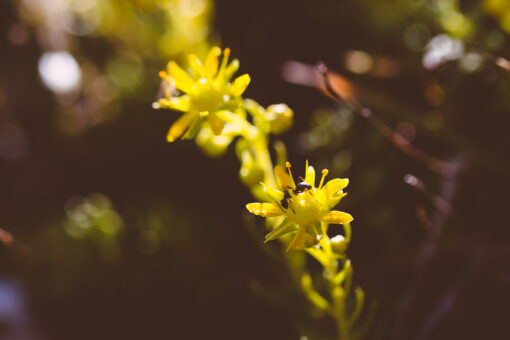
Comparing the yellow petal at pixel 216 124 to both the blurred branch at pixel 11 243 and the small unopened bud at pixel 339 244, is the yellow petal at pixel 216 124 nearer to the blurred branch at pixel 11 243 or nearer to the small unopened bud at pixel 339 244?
the small unopened bud at pixel 339 244

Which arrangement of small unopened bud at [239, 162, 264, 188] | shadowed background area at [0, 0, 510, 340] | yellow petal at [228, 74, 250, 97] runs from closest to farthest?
yellow petal at [228, 74, 250, 97] → small unopened bud at [239, 162, 264, 188] → shadowed background area at [0, 0, 510, 340]

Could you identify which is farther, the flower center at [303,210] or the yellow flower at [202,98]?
the yellow flower at [202,98]

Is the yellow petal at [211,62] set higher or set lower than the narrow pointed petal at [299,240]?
higher

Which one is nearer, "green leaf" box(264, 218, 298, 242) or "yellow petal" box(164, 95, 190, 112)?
"green leaf" box(264, 218, 298, 242)

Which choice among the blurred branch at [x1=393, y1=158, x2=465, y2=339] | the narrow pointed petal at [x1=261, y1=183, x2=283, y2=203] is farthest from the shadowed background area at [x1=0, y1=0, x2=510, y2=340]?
the narrow pointed petal at [x1=261, y1=183, x2=283, y2=203]

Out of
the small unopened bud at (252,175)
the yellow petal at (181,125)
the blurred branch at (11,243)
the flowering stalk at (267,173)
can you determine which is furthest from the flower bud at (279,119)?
the blurred branch at (11,243)

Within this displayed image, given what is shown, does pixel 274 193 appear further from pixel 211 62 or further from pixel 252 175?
pixel 211 62

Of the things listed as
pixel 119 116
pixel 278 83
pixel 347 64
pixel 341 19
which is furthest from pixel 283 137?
pixel 119 116

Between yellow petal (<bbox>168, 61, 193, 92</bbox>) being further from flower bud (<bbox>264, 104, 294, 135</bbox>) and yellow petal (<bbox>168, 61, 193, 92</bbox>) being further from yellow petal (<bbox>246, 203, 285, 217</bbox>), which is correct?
yellow petal (<bbox>246, 203, 285, 217</bbox>)
